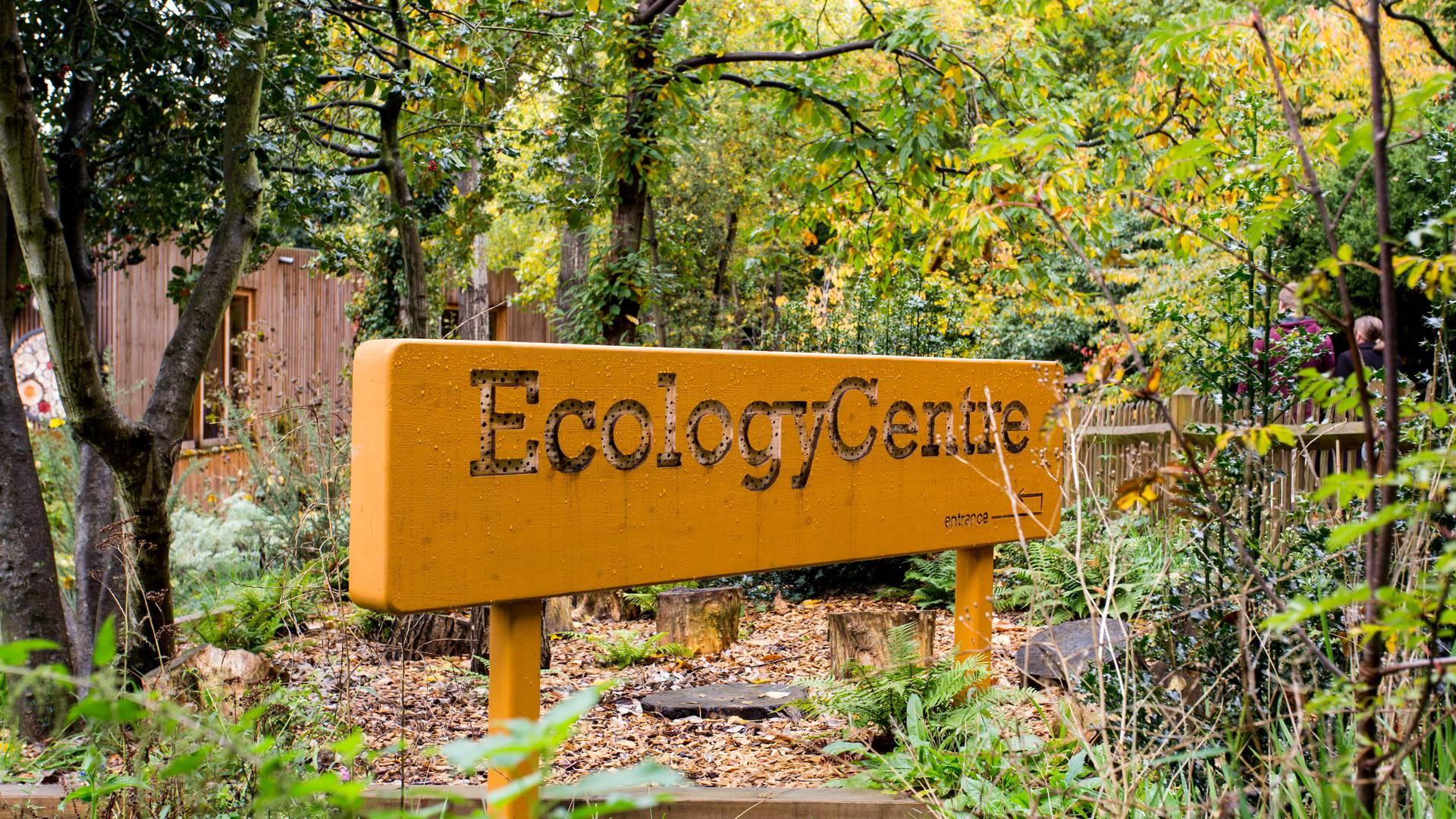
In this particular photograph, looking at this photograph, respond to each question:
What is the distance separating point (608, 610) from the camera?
19.7 ft

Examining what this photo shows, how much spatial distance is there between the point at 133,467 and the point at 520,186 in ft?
32.5

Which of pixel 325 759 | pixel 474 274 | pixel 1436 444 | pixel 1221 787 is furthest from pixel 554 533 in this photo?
pixel 474 274

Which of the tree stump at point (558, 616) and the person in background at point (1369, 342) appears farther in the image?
the person in background at point (1369, 342)

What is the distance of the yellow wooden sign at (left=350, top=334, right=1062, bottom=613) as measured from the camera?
253cm

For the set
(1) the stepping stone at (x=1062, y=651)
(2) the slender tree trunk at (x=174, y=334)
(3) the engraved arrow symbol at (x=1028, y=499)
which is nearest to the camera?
(2) the slender tree trunk at (x=174, y=334)

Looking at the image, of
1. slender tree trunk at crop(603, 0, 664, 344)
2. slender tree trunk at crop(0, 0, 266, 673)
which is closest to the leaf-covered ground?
slender tree trunk at crop(0, 0, 266, 673)

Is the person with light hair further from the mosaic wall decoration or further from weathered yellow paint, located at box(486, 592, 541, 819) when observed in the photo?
the mosaic wall decoration

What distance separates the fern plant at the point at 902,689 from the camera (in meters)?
3.42

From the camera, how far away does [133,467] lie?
4074 mm

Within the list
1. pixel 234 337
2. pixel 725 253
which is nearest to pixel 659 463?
pixel 234 337

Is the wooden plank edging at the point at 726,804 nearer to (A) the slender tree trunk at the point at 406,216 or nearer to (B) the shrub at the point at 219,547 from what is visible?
(A) the slender tree trunk at the point at 406,216

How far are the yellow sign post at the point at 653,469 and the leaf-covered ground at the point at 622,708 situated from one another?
390 millimetres

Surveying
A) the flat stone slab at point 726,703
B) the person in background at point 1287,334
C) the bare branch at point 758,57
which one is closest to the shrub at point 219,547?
the flat stone slab at point 726,703

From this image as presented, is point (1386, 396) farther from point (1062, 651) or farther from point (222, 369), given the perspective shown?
point (222, 369)
